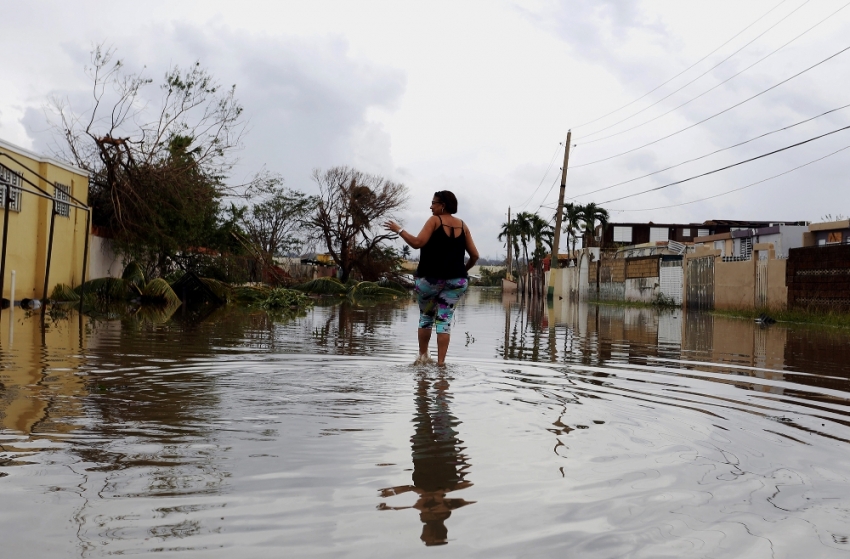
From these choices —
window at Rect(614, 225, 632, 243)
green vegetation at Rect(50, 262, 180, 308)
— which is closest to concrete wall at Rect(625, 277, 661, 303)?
green vegetation at Rect(50, 262, 180, 308)

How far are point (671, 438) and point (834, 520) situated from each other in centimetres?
152

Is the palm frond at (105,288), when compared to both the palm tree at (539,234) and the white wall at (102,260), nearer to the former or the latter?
the white wall at (102,260)

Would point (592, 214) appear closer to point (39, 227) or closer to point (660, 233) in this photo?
point (660, 233)

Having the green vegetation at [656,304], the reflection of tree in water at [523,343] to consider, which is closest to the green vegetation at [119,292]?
the reflection of tree in water at [523,343]

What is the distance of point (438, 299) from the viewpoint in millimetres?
8273

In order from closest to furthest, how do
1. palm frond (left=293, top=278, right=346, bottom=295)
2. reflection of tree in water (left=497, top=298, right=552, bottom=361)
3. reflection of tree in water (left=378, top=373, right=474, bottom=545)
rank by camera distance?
reflection of tree in water (left=378, top=373, right=474, bottom=545)
reflection of tree in water (left=497, top=298, right=552, bottom=361)
palm frond (left=293, top=278, right=346, bottom=295)

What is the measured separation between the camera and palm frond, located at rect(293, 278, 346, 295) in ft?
139

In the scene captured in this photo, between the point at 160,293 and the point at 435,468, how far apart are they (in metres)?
21.2

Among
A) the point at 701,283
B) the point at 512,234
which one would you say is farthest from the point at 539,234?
the point at 701,283

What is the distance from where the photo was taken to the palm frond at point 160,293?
23516 millimetres

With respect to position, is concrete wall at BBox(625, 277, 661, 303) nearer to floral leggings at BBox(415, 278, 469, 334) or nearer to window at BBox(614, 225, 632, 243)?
floral leggings at BBox(415, 278, 469, 334)

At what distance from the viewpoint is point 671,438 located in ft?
15.0

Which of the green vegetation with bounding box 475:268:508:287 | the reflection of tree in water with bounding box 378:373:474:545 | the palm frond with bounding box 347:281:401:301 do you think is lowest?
the reflection of tree in water with bounding box 378:373:474:545

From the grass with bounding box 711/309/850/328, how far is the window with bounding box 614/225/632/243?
4856cm
